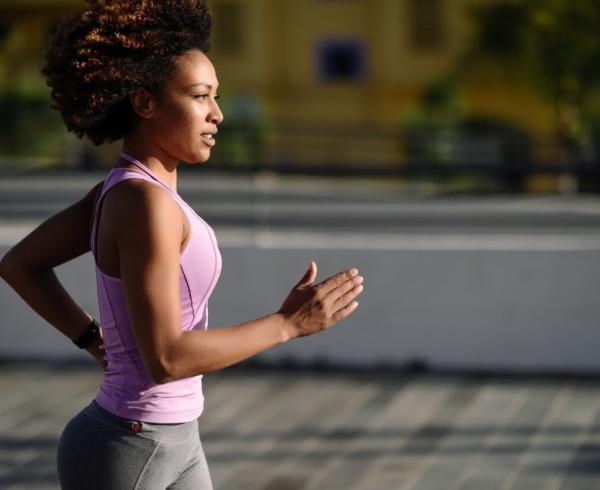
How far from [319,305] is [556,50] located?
24.4 meters

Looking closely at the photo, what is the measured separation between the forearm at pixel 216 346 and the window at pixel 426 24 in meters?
36.0

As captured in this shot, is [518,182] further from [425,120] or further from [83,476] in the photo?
[425,120]

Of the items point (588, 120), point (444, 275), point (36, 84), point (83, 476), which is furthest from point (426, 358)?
point (36, 84)

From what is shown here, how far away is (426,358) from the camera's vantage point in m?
7.43

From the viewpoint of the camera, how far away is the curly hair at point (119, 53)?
2.38 meters

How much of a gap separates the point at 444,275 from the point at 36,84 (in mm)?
25305

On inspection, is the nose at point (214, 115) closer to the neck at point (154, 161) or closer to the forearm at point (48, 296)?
the neck at point (154, 161)

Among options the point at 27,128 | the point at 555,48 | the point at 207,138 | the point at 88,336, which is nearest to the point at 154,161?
the point at 207,138

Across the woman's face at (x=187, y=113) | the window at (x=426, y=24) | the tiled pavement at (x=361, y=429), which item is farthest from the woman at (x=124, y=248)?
the window at (x=426, y=24)

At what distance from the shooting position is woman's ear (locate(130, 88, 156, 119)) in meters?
2.39

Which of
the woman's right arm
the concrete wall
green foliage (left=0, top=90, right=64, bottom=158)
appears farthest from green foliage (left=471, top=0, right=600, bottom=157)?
the woman's right arm

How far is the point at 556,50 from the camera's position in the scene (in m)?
25.7

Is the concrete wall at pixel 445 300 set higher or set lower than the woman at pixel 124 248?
lower

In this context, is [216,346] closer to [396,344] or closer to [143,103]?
[143,103]
